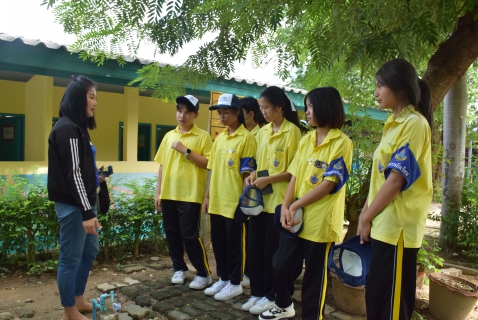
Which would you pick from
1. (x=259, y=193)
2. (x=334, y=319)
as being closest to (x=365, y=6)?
(x=259, y=193)

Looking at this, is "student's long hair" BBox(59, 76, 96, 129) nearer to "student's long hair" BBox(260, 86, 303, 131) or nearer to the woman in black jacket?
the woman in black jacket

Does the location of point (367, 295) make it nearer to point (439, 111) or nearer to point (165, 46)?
point (165, 46)

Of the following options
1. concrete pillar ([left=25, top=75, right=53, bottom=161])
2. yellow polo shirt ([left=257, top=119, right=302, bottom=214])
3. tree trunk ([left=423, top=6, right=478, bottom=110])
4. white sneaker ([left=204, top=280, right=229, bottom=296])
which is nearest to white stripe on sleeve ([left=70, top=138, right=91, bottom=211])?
yellow polo shirt ([left=257, top=119, right=302, bottom=214])

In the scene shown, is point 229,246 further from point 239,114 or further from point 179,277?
point 239,114

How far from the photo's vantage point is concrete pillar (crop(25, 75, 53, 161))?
23.1ft

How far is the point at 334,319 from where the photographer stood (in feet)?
11.1

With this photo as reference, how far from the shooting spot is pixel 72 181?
2818mm

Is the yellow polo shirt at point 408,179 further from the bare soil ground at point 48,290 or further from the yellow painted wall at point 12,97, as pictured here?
the yellow painted wall at point 12,97

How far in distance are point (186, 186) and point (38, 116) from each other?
472 cm

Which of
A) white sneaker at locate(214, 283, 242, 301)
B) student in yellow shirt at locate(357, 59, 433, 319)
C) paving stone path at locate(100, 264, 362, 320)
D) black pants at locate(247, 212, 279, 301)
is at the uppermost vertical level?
student in yellow shirt at locate(357, 59, 433, 319)

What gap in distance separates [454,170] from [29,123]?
24.4 feet

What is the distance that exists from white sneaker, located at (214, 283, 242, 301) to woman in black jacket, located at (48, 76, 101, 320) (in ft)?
4.03

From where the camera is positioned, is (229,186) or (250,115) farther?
(250,115)

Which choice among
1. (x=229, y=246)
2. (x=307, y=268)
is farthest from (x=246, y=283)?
(x=307, y=268)
